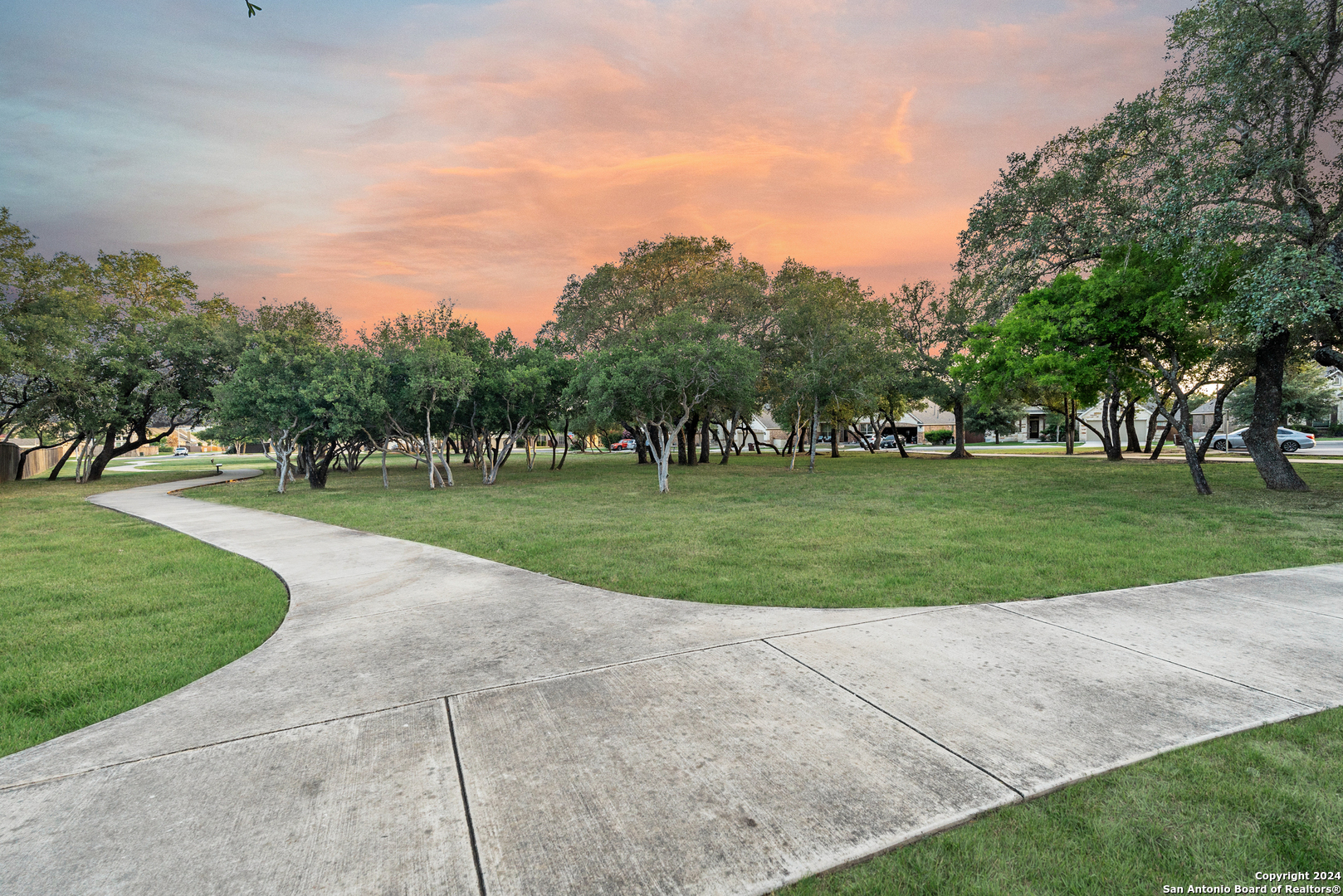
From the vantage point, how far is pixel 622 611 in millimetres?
5285

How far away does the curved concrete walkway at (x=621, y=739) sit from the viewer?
223 cm

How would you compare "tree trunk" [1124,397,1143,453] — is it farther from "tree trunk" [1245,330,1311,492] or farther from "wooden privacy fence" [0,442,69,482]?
"wooden privacy fence" [0,442,69,482]

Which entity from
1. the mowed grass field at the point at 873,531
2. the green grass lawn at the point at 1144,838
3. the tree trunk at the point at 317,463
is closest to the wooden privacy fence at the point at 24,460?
the tree trunk at the point at 317,463

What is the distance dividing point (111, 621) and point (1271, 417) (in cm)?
2129

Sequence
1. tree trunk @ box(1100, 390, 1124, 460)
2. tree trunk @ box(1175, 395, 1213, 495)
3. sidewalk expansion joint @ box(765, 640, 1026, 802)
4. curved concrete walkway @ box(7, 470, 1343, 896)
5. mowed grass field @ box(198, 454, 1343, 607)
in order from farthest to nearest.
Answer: tree trunk @ box(1100, 390, 1124, 460)
tree trunk @ box(1175, 395, 1213, 495)
mowed grass field @ box(198, 454, 1343, 607)
sidewalk expansion joint @ box(765, 640, 1026, 802)
curved concrete walkway @ box(7, 470, 1343, 896)

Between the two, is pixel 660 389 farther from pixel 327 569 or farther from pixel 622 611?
pixel 622 611

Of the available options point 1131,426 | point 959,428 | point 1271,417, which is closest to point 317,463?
point 1271,417

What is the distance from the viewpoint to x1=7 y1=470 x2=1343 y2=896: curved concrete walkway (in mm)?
2230

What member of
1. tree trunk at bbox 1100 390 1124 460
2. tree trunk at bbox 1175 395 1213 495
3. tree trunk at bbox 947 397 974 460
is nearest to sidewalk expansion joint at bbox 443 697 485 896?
tree trunk at bbox 1175 395 1213 495

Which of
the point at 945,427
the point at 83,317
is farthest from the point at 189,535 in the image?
the point at 945,427

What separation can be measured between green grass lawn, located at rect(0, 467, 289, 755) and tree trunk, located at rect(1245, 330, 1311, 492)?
62.3 ft

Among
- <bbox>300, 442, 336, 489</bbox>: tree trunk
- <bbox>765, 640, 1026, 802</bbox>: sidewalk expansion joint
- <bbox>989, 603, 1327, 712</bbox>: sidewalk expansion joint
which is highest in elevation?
<bbox>300, 442, 336, 489</bbox>: tree trunk

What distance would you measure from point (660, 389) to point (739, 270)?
14.4 m

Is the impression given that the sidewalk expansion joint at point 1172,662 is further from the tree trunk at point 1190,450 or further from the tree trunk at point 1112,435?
the tree trunk at point 1112,435
